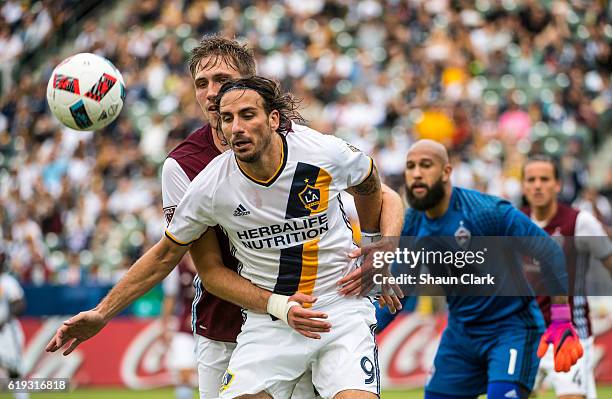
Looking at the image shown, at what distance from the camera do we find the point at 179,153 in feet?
20.4

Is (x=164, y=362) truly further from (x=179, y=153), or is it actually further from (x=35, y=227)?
(x=179, y=153)

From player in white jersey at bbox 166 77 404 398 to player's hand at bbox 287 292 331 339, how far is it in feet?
0.12

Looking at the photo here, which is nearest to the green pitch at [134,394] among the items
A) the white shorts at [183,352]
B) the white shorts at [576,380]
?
the white shorts at [183,352]

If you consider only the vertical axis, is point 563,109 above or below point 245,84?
above

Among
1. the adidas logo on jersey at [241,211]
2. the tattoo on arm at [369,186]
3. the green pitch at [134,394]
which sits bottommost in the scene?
the green pitch at [134,394]

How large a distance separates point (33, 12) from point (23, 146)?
14.6ft

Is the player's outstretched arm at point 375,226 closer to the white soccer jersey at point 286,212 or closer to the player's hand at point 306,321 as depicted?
the white soccer jersey at point 286,212

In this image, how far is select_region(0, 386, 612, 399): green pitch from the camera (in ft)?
42.6

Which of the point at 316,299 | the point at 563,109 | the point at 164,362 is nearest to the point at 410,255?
the point at 316,299

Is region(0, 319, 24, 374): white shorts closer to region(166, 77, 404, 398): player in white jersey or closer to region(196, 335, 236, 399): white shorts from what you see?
region(196, 335, 236, 399): white shorts

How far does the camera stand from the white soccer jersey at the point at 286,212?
18.9 feet

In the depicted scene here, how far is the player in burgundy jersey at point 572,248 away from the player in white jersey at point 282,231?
115 inches

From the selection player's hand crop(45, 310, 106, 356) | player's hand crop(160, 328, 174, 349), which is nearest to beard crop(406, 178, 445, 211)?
player's hand crop(45, 310, 106, 356)

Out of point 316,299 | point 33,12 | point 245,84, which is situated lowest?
point 316,299
